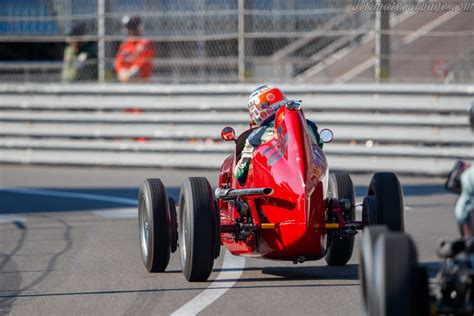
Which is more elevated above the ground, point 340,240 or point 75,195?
point 75,195

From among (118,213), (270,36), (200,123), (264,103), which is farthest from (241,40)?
(264,103)

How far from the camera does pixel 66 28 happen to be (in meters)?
18.6

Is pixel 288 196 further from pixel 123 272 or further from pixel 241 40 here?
pixel 241 40

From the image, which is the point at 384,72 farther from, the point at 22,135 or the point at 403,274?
the point at 403,274

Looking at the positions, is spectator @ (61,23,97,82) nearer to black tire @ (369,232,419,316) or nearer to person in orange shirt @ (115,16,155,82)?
person in orange shirt @ (115,16,155,82)

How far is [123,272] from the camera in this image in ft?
29.6

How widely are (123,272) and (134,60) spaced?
32.6 ft

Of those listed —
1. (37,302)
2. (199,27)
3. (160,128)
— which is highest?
(199,27)

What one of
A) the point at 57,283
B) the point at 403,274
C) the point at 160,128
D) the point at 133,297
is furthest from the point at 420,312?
the point at 160,128

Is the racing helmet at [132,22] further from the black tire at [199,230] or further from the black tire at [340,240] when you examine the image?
the black tire at [199,230]

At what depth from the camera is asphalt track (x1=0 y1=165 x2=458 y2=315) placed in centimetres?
756

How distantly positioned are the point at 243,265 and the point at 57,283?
166 cm

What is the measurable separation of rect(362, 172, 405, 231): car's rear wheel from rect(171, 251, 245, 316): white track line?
3.78ft

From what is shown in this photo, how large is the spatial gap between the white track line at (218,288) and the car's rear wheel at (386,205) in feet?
3.78
